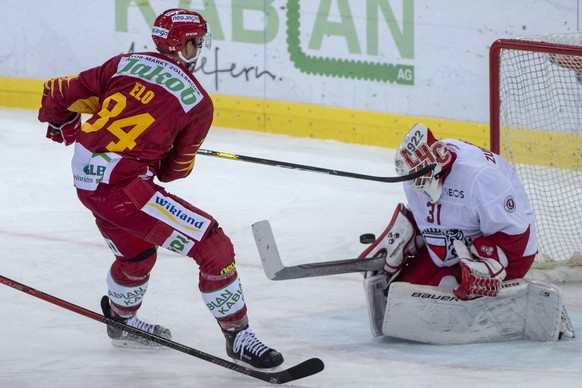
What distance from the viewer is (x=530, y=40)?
4980 millimetres

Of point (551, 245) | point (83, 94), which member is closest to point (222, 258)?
point (83, 94)

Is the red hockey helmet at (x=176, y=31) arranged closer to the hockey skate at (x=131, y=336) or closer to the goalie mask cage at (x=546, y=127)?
the hockey skate at (x=131, y=336)

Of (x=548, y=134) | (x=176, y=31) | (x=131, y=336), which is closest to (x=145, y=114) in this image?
(x=176, y=31)

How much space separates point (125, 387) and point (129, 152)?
0.67 metres

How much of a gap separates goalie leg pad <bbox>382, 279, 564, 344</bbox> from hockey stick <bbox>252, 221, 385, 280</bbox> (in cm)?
17

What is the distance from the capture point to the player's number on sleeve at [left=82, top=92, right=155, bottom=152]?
3795mm

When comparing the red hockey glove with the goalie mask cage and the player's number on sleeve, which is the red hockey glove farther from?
the goalie mask cage

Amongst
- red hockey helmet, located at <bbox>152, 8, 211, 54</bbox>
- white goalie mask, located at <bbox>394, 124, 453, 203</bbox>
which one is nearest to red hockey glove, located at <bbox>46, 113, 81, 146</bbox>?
red hockey helmet, located at <bbox>152, 8, 211, 54</bbox>

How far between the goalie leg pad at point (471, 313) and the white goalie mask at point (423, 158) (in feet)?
1.06

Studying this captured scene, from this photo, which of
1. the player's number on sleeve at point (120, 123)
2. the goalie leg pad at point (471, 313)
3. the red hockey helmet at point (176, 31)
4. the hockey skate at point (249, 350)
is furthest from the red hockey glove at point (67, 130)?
the goalie leg pad at point (471, 313)

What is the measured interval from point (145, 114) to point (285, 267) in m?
0.67

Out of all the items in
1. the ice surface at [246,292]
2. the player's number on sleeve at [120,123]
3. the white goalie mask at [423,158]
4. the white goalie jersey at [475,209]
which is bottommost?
the ice surface at [246,292]

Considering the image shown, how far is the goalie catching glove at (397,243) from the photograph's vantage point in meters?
4.27

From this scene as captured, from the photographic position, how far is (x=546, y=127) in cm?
584
